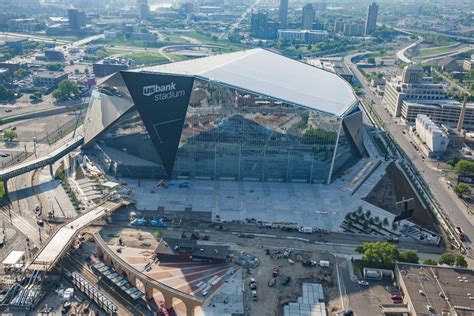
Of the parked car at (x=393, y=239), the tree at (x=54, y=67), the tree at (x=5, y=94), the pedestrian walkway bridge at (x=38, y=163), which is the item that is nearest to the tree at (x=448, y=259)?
the parked car at (x=393, y=239)

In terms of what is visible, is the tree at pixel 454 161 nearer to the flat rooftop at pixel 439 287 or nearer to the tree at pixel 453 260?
the tree at pixel 453 260

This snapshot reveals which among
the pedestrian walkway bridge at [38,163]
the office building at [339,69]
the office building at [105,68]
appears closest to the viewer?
the pedestrian walkway bridge at [38,163]

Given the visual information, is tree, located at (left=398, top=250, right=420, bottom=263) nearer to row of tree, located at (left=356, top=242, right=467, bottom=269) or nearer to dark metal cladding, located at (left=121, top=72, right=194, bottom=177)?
row of tree, located at (left=356, top=242, right=467, bottom=269)

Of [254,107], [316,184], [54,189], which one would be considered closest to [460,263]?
[316,184]

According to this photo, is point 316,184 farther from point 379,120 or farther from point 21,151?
point 21,151

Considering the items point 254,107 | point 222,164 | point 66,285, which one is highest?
point 254,107

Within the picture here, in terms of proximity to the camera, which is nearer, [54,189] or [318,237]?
[318,237]

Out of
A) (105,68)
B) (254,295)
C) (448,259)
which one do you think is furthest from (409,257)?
(105,68)
